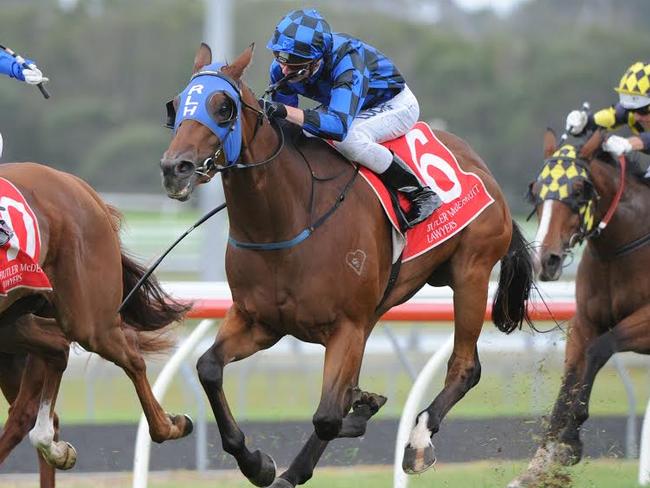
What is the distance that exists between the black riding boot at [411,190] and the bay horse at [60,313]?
118cm

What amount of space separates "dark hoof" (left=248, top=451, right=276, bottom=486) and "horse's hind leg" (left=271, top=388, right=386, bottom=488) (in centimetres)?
4

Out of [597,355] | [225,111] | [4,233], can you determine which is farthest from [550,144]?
[4,233]

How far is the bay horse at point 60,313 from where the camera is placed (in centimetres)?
536

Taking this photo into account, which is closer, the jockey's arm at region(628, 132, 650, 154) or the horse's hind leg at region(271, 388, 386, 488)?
the horse's hind leg at region(271, 388, 386, 488)

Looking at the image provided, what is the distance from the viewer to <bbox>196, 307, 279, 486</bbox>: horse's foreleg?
16.3ft

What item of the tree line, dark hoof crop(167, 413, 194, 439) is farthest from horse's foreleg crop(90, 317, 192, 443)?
the tree line

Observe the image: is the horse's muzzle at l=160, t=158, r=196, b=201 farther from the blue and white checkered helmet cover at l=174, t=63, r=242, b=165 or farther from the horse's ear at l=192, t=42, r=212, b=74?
the horse's ear at l=192, t=42, r=212, b=74

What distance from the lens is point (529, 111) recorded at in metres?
36.8

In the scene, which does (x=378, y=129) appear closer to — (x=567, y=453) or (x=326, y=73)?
(x=326, y=73)

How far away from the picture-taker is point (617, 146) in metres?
6.55

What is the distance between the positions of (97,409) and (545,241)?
3.96 m

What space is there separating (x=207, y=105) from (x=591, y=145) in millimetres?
2679

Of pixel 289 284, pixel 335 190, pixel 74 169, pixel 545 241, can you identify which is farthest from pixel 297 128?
pixel 74 169

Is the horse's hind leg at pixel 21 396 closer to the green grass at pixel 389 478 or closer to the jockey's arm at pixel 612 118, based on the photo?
the green grass at pixel 389 478
